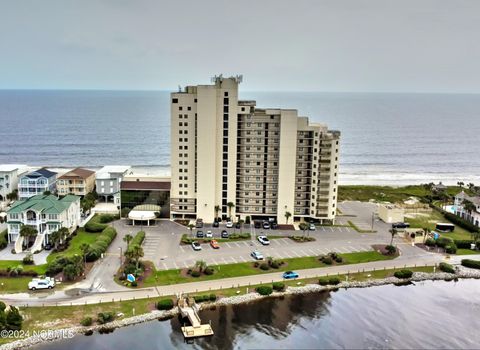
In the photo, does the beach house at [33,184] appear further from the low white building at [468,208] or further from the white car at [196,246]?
the low white building at [468,208]

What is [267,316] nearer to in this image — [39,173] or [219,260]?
[219,260]

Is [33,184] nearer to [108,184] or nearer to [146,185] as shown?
[108,184]

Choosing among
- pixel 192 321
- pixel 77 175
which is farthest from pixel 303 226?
pixel 77 175

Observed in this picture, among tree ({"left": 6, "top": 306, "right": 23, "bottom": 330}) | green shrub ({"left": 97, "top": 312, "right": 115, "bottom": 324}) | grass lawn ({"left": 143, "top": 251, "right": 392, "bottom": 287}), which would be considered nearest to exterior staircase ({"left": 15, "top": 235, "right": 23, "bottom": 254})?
grass lawn ({"left": 143, "top": 251, "right": 392, "bottom": 287})

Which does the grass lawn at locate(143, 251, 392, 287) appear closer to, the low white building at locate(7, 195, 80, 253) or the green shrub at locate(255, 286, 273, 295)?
the green shrub at locate(255, 286, 273, 295)

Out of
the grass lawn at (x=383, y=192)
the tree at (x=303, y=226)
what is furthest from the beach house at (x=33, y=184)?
the grass lawn at (x=383, y=192)
